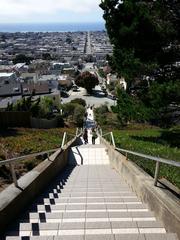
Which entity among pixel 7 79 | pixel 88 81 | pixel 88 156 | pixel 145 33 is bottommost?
pixel 88 156

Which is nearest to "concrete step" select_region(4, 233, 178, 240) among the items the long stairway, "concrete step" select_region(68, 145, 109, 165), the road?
the long stairway

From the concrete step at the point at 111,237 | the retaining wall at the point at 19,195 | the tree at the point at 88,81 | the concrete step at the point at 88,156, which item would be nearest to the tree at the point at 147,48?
the concrete step at the point at 88,156

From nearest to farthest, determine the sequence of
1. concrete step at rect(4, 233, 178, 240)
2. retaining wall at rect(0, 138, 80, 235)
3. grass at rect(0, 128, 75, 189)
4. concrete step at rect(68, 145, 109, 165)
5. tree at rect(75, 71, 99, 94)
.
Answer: concrete step at rect(4, 233, 178, 240), retaining wall at rect(0, 138, 80, 235), grass at rect(0, 128, 75, 189), concrete step at rect(68, 145, 109, 165), tree at rect(75, 71, 99, 94)

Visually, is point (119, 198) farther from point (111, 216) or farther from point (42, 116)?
point (42, 116)

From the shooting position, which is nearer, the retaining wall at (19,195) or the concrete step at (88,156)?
the retaining wall at (19,195)

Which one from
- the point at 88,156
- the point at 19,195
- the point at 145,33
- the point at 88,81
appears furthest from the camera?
the point at 88,81

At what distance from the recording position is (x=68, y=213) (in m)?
6.23

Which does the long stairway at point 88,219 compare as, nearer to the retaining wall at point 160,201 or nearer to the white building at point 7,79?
the retaining wall at point 160,201

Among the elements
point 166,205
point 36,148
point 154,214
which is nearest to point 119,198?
point 154,214

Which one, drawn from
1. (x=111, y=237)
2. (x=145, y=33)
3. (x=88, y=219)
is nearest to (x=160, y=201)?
(x=88, y=219)

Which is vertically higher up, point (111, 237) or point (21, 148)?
point (111, 237)

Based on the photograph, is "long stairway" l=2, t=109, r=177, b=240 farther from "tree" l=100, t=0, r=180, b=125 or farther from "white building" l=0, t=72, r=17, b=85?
"white building" l=0, t=72, r=17, b=85

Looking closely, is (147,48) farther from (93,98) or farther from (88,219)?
(93,98)

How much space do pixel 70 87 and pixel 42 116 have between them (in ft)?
215
